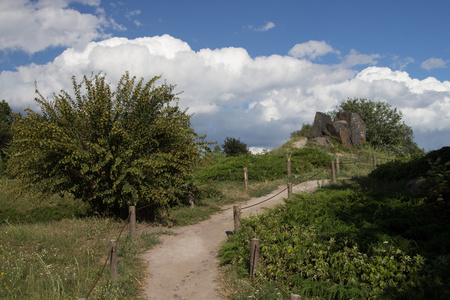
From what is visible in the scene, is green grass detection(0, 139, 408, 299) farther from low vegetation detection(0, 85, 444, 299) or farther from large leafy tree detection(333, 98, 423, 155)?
large leafy tree detection(333, 98, 423, 155)

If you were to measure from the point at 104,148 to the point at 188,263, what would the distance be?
14.5ft

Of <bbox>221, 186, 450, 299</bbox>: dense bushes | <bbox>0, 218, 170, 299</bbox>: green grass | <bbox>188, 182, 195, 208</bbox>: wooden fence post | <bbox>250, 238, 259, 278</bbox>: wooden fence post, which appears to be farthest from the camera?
<bbox>188, 182, 195, 208</bbox>: wooden fence post

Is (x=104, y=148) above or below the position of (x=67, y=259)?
above

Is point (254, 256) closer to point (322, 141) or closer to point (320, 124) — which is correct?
point (322, 141)

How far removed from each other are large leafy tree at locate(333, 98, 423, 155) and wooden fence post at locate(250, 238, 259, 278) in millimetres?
33229

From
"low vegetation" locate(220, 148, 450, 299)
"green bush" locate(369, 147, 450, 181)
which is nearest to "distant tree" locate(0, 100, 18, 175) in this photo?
"low vegetation" locate(220, 148, 450, 299)

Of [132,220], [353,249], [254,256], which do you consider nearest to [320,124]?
[132,220]

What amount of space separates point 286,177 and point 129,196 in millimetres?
11219

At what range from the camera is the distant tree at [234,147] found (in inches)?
1271

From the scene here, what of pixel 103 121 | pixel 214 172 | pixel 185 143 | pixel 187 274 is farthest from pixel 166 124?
pixel 214 172

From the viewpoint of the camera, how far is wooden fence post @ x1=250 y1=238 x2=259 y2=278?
22.7ft

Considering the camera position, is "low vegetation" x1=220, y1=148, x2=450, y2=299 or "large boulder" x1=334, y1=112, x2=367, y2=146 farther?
"large boulder" x1=334, y1=112, x2=367, y2=146

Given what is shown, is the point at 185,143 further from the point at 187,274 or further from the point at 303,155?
the point at 303,155

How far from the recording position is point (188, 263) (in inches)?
340
